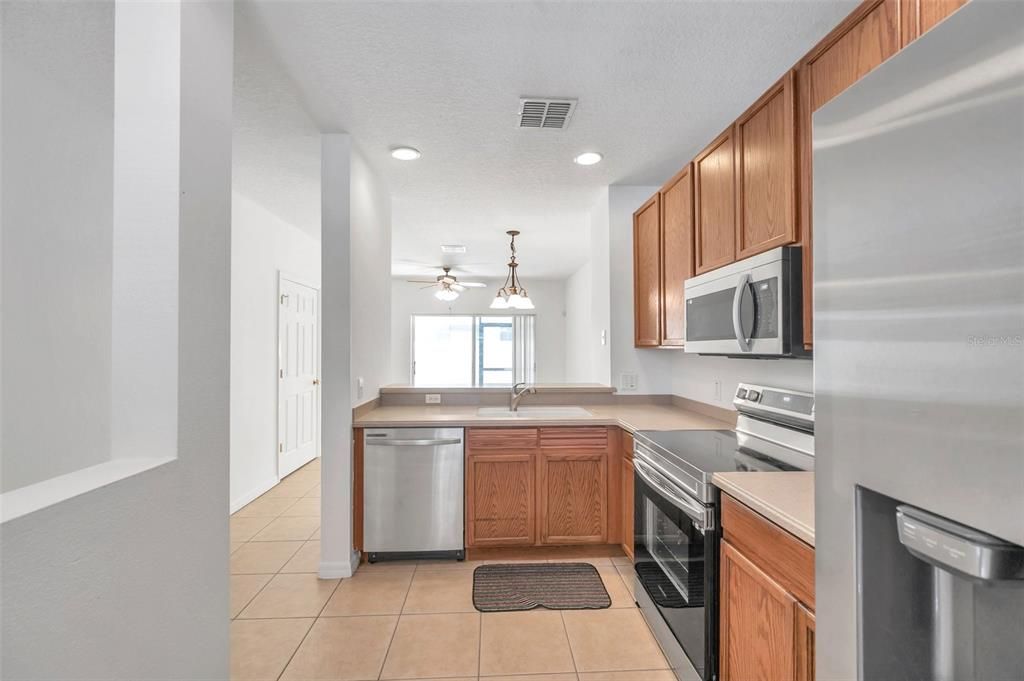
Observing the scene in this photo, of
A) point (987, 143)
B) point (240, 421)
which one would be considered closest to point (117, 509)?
point (987, 143)

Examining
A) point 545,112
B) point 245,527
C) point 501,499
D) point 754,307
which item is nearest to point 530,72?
point 545,112

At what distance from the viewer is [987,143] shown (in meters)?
0.54

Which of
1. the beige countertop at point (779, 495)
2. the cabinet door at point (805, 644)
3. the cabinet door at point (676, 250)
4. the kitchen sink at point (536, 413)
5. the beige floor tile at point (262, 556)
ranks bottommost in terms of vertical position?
the beige floor tile at point (262, 556)

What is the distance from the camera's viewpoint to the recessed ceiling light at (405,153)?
9.23 feet

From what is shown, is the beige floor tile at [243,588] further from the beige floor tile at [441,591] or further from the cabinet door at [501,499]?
the cabinet door at [501,499]

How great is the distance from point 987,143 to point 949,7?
863mm

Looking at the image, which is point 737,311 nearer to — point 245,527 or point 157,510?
point 157,510

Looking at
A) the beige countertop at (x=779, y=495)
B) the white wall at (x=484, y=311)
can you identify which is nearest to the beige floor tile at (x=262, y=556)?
the beige countertop at (x=779, y=495)

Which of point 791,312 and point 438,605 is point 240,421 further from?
point 791,312

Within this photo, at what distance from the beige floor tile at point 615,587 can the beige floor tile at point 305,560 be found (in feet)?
5.55

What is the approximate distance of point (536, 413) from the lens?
325 cm

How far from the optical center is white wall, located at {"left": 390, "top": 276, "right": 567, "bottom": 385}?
7.86 meters

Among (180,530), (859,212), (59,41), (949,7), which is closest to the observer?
(859,212)

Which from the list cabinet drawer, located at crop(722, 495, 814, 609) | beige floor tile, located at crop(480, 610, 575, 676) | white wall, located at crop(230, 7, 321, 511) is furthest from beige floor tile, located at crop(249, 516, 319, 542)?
cabinet drawer, located at crop(722, 495, 814, 609)
